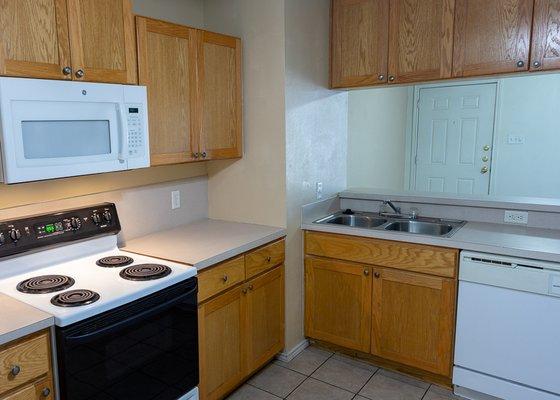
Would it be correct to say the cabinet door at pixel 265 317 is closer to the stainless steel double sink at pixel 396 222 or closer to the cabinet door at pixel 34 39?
the stainless steel double sink at pixel 396 222

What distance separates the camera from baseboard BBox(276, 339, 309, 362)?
9.27 ft

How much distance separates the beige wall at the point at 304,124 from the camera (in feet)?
8.65

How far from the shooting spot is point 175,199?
8.99 ft

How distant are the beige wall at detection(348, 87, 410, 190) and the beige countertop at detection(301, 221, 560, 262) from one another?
115 cm

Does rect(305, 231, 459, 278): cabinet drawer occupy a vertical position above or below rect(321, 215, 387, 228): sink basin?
below

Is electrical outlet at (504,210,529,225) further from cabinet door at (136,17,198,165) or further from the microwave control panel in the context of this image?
the microwave control panel

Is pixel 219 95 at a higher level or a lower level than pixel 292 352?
higher

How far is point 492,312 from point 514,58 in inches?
53.1

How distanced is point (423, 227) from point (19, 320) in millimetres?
2304

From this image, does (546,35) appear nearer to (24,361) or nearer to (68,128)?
(68,128)

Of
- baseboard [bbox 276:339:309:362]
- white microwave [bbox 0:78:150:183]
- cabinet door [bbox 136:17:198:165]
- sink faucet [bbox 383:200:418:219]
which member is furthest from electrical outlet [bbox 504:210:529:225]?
white microwave [bbox 0:78:150:183]

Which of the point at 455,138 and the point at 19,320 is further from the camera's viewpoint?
the point at 455,138

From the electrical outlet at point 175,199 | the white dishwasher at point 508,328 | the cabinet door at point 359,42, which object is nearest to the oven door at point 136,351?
the electrical outlet at point 175,199

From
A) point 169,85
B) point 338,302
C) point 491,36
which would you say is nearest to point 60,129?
point 169,85
